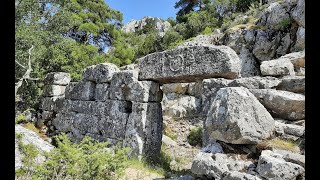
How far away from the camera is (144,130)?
7164mm

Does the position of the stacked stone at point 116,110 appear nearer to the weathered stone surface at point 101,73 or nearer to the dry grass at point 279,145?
the weathered stone surface at point 101,73

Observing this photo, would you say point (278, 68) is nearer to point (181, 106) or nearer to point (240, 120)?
point (240, 120)

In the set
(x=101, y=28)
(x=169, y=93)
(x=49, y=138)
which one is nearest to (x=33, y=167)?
(x=49, y=138)

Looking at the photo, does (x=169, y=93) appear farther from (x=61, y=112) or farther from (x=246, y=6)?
Result: (x=246, y=6)

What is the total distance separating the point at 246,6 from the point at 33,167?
98.0 feet

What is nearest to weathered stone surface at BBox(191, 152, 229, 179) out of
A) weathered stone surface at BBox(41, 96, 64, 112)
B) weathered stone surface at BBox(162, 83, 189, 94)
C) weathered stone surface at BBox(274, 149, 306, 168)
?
weathered stone surface at BBox(274, 149, 306, 168)

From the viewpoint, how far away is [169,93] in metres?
16.6

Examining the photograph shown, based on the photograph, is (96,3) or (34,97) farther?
(96,3)

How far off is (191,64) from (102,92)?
3228 mm

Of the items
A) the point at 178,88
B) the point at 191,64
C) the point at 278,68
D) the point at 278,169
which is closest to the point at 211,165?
the point at 278,169

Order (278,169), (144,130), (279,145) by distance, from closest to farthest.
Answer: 1. (278,169)
2. (279,145)
3. (144,130)

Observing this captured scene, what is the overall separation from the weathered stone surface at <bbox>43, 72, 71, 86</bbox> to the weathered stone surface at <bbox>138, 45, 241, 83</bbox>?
159 inches

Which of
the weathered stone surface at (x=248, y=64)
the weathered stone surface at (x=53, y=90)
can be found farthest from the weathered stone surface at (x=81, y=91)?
the weathered stone surface at (x=248, y=64)

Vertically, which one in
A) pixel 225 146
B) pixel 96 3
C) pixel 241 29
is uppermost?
pixel 96 3
